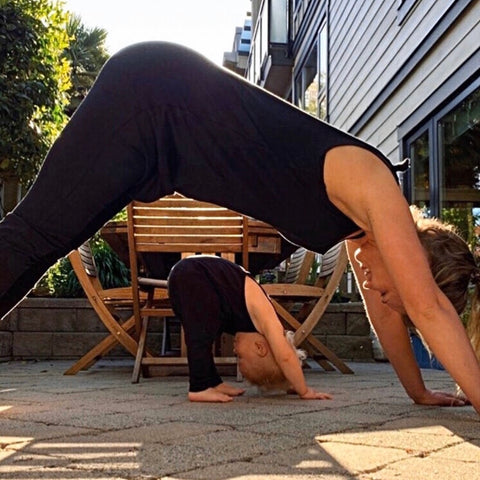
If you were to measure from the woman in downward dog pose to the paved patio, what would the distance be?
0.99 ft

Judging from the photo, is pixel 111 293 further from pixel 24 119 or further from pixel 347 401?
pixel 24 119

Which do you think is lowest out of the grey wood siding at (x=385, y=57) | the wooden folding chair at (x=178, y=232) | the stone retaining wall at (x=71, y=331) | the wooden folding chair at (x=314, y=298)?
the stone retaining wall at (x=71, y=331)

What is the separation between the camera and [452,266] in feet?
7.07

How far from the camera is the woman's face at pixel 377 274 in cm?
212

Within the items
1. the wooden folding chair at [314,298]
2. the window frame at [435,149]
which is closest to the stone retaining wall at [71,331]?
the window frame at [435,149]

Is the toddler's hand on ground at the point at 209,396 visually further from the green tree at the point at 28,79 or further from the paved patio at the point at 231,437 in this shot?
the green tree at the point at 28,79

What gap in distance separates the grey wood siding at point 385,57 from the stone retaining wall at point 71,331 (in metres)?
1.61

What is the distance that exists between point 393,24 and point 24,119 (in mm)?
4164

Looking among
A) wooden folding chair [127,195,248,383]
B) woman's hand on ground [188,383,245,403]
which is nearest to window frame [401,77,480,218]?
wooden folding chair [127,195,248,383]

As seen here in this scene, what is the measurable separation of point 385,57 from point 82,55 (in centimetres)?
1346

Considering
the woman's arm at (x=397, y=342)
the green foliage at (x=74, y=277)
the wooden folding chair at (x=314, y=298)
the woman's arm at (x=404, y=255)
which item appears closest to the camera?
the woman's arm at (x=404, y=255)

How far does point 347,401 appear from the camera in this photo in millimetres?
2789

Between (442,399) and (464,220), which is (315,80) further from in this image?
(442,399)

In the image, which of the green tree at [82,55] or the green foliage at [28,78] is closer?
the green foliage at [28,78]
